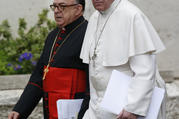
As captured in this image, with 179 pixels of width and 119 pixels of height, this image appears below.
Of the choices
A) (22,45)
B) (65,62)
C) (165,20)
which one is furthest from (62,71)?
(165,20)

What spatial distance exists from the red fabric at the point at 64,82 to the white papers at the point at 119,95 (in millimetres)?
651

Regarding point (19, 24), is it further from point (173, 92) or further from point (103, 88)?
point (103, 88)

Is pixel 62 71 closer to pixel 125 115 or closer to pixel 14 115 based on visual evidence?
pixel 14 115

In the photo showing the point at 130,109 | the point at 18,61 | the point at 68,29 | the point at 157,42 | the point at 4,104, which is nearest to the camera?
the point at 130,109

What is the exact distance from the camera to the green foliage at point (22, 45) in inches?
212

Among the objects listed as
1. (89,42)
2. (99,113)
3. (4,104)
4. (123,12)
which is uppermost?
(123,12)

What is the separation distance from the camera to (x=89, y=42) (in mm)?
2959

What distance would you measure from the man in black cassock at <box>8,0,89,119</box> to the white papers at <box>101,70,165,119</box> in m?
0.48

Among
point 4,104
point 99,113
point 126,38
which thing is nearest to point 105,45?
point 126,38

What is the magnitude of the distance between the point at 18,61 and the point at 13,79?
0.51 metres

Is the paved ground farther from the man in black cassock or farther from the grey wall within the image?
the man in black cassock

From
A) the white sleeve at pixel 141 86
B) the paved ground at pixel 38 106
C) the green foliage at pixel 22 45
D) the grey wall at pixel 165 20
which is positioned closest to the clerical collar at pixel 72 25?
the white sleeve at pixel 141 86

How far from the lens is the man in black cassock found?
3.27 meters

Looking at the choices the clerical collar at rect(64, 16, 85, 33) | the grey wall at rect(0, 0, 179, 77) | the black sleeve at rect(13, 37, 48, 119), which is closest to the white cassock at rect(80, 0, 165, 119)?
the clerical collar at rect(64, 16, 85, 33)
